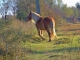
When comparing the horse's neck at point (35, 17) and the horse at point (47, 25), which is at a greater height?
the horse's neck at point (35, 17)

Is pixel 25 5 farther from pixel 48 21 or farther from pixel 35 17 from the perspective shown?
pixel 48 21

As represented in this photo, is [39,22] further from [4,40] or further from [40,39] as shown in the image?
[4,40]

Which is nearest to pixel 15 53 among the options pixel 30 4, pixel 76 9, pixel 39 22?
pixel 39 22

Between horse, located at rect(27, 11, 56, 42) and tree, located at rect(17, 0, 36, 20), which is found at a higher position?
tree, located at rect(17, 0, 36, 20)

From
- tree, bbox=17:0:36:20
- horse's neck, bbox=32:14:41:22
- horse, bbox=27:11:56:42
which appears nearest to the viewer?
horse, bbox=27:11:56:42

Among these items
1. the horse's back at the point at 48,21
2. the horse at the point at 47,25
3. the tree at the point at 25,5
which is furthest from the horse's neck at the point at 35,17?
the tree at the point at 25,5

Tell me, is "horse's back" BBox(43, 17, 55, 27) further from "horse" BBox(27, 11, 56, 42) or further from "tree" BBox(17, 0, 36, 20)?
"tree" BBox(17, 0, 36, 20)

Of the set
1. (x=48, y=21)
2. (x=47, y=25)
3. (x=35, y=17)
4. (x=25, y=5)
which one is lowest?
(x=47, y=25)

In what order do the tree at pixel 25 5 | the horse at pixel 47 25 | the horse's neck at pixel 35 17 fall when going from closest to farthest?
the horse at pixel 47 25 → the horse's neck at pixel 35 17 → the tree at pixel 25 5

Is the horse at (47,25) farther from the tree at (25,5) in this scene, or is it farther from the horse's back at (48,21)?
the tree at (25,5)

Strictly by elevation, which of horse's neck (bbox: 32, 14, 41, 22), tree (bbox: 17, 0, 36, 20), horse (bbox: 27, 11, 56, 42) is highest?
tree (bbox: 17, 0, 36, 20)

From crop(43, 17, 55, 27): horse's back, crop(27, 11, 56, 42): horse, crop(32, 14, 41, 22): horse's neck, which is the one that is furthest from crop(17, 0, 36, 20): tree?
crop(43, 17, 55, 27): horse's back

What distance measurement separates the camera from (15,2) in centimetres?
3919

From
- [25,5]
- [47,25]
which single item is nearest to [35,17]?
[47,25]
